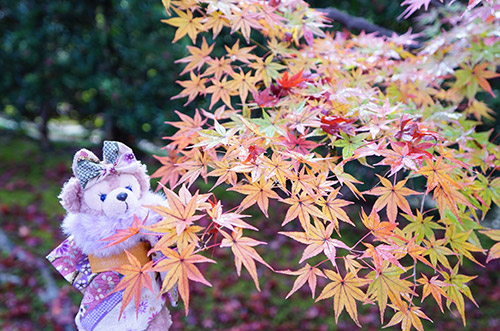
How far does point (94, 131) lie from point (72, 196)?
5.03 metres

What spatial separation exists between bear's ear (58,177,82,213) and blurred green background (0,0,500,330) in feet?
6.90

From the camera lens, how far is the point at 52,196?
4.67 meters

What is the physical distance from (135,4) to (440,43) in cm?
336

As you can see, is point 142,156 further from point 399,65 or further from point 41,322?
point 399,65

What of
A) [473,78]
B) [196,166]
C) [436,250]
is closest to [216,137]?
[196,166]

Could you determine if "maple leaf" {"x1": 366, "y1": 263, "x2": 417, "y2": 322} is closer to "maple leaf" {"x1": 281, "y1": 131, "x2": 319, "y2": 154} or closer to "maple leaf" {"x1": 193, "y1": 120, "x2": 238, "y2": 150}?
"maple leaf" {"x1": 281, "y1": 131, "x2": 319, "y2": 154}

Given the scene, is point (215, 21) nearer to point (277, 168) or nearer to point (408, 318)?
point (277, 168)

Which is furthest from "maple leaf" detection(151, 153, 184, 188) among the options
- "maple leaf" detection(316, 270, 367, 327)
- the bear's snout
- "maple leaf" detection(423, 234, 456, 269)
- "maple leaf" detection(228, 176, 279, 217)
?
"maple leaf" detection(423, 234, 456, 269)

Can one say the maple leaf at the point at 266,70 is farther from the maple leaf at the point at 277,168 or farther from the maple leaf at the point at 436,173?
the maple leaf at the point at 436,173

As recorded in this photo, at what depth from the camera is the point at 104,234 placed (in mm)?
1278

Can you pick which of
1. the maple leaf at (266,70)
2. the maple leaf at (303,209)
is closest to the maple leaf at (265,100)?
the maple leaf at (266,70)

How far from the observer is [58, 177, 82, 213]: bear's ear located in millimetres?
1313

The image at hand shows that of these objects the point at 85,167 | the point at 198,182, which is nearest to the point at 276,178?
the point at 85,167

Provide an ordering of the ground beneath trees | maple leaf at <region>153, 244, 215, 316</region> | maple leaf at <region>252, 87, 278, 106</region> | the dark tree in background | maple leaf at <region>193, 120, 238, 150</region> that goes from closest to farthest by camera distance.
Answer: maple leaf at <region>153, 244, 215, 316</region> < maple leaf at <region>193, 120, 238, 150</region> < maple leaf at <region>252, 87, 278, 106</region> < the ground beneath trees < the dark tree in background
